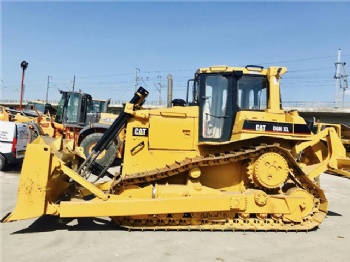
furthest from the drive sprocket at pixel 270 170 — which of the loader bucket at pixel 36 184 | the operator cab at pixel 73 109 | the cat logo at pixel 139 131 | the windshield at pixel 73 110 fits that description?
the windshield at pixel 73 110

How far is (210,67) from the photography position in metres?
6.50

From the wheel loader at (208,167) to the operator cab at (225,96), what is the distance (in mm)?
19

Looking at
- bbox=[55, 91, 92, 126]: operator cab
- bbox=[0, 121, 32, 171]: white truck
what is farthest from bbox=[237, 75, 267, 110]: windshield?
bbox=[55, 91, 92, 126]: operator cab

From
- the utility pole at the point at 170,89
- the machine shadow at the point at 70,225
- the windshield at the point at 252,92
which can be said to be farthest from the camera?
the utility pole at the point at 170,89

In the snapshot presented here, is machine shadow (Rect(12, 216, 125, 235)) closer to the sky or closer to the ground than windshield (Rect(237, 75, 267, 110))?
closer to the ground

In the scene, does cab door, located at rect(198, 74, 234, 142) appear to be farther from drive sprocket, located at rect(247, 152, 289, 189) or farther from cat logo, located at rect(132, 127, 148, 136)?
cat logo, located at rect(132, 127, 148, 136)

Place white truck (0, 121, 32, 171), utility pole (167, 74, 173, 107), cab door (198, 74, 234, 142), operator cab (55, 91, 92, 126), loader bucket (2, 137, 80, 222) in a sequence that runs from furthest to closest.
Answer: operator cab (55, 91, 92, 126) → white truck (0, 121, 32, 171) → utility pole (167, 74, 173, 107) → cab door (198, 74, 234, 142) → loader bucket (2, 137, 80, 222)

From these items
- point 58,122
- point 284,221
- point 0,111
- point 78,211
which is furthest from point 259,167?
point 0,111

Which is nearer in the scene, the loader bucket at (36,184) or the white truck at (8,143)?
the loader bucket at (36,184)

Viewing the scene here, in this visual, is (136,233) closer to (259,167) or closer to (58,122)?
(259,167)

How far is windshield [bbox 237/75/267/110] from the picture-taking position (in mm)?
6453

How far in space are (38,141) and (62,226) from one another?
159 centimetres

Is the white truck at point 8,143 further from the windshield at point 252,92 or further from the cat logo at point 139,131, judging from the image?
the windshield at point 252,92

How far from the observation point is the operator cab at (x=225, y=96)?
20.9 ft
